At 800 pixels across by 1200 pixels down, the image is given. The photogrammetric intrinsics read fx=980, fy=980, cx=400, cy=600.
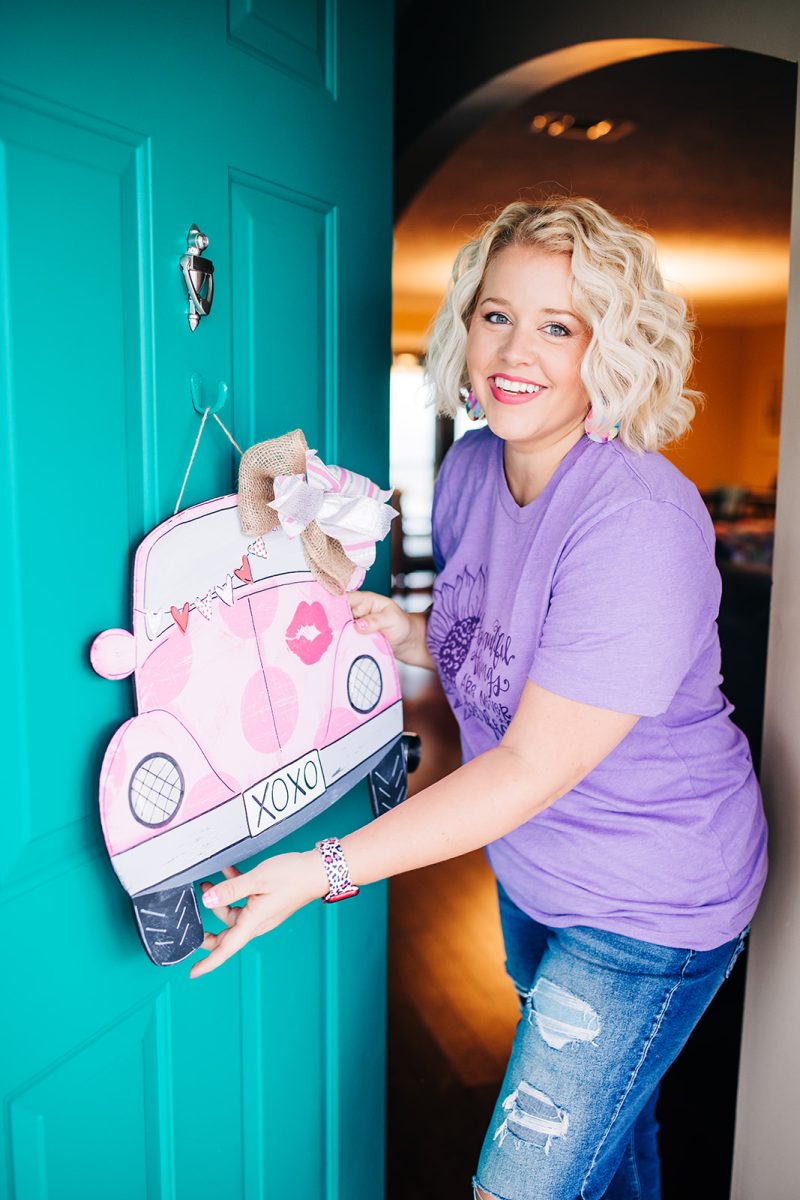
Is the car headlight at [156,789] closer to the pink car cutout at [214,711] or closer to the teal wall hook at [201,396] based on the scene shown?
the pink car cutout at [214,711]

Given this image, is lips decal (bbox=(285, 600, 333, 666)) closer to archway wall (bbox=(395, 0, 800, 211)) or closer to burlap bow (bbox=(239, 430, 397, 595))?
burlap bow (bbox=(239, 430, 397, 595))

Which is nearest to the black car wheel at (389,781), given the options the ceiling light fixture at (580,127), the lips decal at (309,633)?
the lips decal at (309,633)

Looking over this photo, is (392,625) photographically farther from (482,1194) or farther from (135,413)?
(482,1194)

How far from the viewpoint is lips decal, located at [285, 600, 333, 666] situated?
1.21 metres

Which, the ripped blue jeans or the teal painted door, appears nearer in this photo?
the teal painted door

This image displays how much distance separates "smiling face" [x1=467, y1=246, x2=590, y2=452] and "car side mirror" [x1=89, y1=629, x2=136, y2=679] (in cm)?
55

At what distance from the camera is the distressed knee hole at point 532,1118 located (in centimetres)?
125

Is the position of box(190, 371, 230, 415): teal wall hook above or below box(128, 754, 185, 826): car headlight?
above

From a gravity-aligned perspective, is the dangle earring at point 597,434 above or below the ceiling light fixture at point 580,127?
below

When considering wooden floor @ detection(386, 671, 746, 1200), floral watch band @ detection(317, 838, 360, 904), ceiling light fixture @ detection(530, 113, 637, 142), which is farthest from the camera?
ceiling light fixture @ detection(530, 113, 637, 142)

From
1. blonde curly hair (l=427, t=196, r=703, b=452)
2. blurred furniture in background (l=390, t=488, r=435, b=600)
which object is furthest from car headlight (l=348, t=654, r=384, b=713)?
blurred furniture in background (l=390, t=488, r=435, b=600)

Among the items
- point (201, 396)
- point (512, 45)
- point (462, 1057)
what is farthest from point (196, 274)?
point (462, 1057)

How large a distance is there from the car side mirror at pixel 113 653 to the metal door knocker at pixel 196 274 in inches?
14.2

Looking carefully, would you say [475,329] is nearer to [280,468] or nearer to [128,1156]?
[280,468]
